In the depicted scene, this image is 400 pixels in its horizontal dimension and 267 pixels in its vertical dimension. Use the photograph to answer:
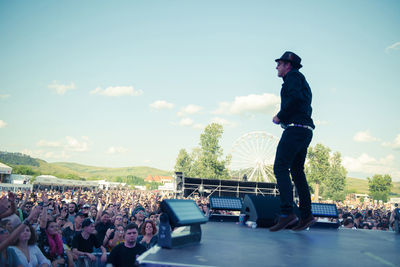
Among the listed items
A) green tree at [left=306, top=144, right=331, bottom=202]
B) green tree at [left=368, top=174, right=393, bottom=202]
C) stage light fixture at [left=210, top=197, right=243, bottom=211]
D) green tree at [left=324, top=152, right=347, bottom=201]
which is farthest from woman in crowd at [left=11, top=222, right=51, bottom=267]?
green tree at [left=368, top=174, right=393, bottom=202]

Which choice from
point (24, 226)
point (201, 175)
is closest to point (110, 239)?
point (24, 226)

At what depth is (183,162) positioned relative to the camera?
196 ft

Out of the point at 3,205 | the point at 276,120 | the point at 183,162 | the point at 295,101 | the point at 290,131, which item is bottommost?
the point at 3,205

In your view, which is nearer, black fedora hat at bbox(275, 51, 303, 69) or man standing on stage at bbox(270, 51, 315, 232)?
man standing on stage at bbox(270, 51, 315, 232)

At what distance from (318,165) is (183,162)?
22857mm

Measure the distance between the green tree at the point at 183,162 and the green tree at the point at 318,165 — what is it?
66.6 ft

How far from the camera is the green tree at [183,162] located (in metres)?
59.2

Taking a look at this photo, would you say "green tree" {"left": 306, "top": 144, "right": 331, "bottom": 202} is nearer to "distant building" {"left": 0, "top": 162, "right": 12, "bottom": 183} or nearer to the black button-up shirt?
"distant building" {"left": 0, "top": 162, "right": 12, "bottom": 183}

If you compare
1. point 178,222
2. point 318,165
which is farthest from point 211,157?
point 178,222

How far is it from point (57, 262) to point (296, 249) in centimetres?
429

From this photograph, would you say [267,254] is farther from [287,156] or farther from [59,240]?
[59,240]

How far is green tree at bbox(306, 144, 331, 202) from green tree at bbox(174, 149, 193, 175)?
20309mm

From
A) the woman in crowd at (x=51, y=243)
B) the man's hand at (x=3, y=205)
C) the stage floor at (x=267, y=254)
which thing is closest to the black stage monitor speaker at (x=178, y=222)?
the stage floor at (x=267, y=254)

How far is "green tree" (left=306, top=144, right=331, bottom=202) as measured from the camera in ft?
177
